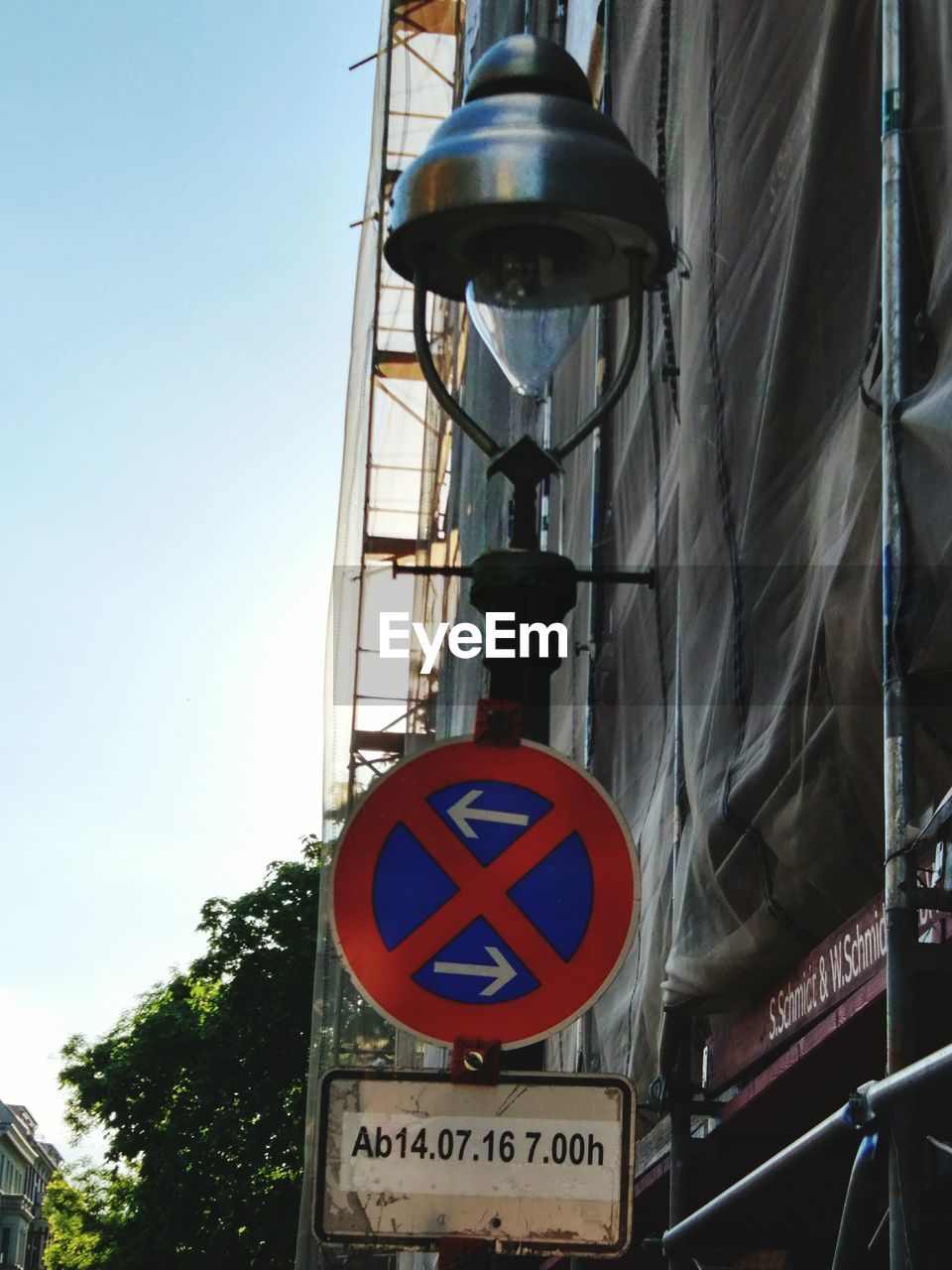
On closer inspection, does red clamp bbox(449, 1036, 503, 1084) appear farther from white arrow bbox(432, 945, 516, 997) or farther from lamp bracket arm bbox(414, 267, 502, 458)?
lamp bracket arm bbox(414, 267, 502, 458)

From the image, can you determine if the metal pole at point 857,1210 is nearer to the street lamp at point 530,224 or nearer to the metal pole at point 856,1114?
the metal pole at point 856,1114

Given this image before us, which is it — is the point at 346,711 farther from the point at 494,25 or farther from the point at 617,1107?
the point at 617,1107

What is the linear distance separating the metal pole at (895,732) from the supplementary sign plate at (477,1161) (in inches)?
32.3

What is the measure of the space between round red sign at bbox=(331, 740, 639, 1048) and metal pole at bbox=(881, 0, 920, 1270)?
0.83 m

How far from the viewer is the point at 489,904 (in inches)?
137

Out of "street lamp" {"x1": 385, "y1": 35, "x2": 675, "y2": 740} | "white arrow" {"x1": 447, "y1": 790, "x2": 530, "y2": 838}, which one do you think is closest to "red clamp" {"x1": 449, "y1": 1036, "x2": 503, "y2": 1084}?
"white arrow" {"x1": 447, "y1": 790, "x2": 530, "y2": 838}

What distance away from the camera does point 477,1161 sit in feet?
10.8

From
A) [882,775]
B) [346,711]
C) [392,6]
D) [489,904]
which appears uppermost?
[392,6]

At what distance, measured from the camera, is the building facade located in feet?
288

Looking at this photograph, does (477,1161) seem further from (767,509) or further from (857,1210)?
(767,509)

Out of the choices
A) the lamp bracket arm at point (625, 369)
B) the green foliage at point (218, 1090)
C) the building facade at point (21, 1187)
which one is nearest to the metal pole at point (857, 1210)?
the lamp bracket arm at point (625, 369)

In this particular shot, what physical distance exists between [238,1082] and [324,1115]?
1151 inches

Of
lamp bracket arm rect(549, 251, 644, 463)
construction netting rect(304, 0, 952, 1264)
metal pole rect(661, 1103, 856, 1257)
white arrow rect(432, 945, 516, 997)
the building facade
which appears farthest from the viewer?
the building facade

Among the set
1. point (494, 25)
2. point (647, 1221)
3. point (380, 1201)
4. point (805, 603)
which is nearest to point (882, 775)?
point (805, 603)
